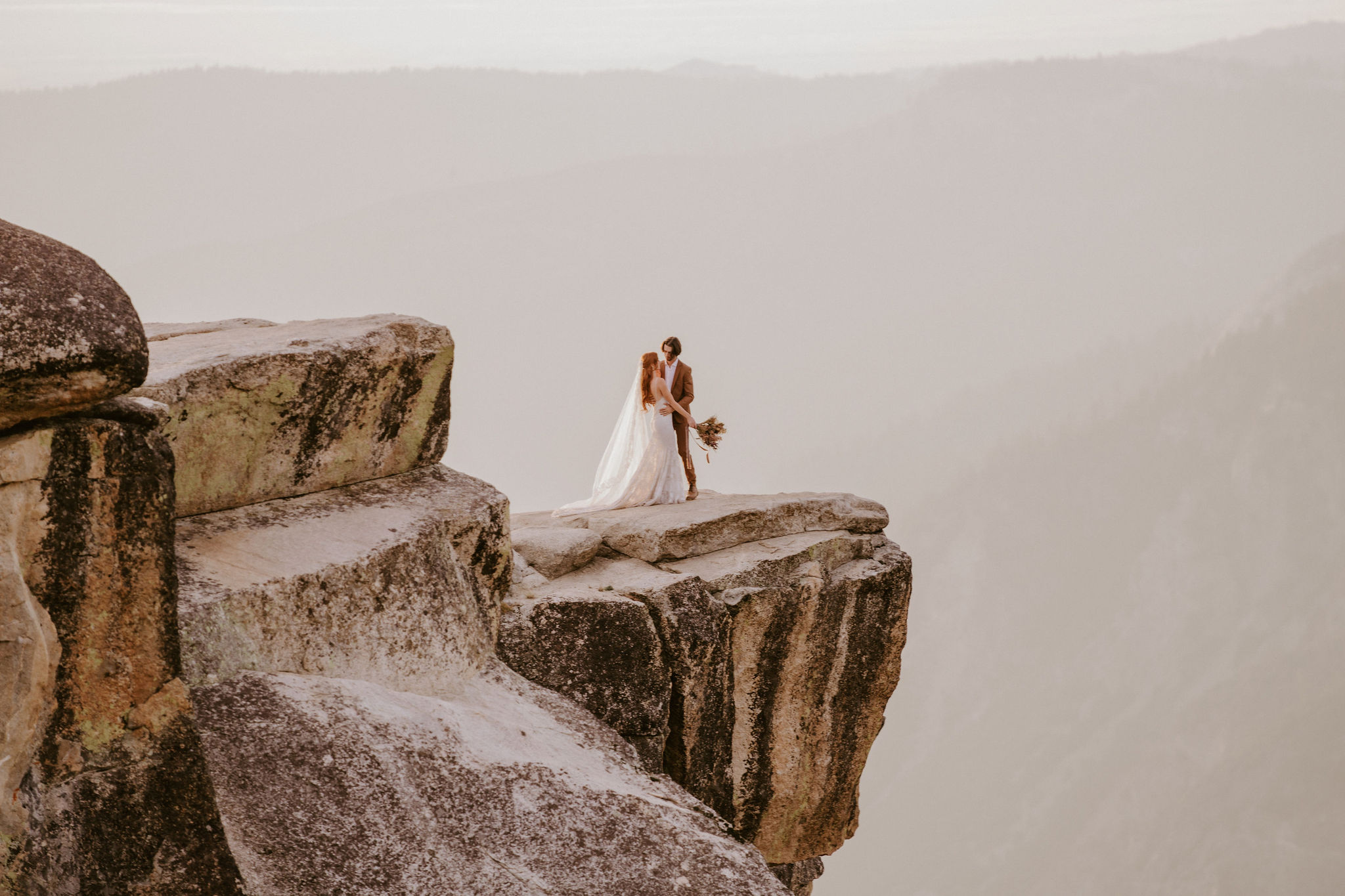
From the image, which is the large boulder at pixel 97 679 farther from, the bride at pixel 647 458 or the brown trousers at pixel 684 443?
the brown trousers at pixel 684 443

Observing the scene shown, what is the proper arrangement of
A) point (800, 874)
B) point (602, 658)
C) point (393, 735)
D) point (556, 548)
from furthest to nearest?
point (800, 874)
point (556, 548)
point (602, 658)
point (393, 735)

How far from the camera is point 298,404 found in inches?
377

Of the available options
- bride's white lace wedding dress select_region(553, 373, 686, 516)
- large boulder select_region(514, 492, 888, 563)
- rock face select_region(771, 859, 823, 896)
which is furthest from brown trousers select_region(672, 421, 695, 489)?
rock face select_region(771, 859, 823, 896)

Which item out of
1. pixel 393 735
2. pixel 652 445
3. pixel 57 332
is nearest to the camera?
pixel 57 332

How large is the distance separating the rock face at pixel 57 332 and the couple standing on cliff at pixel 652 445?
31.3ft

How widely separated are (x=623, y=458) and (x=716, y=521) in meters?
2.76

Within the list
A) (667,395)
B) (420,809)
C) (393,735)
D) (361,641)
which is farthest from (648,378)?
(420,809)

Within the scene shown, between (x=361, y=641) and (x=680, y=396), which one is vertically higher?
(x=680, y=396)

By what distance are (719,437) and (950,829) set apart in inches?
5067

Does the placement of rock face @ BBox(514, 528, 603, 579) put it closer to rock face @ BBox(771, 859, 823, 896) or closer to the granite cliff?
the granite cliff

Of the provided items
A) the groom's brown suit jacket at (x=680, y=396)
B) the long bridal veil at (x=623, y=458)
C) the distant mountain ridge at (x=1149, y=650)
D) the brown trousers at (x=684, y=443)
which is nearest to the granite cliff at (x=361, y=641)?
the long bridal veil at (x=623, y=458)

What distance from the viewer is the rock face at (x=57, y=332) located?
568 cm

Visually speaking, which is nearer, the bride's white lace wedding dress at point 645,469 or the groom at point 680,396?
the bride's white lace wedding dress at point 645,469

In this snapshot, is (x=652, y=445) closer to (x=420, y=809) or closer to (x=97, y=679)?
(x=420, y=809)
